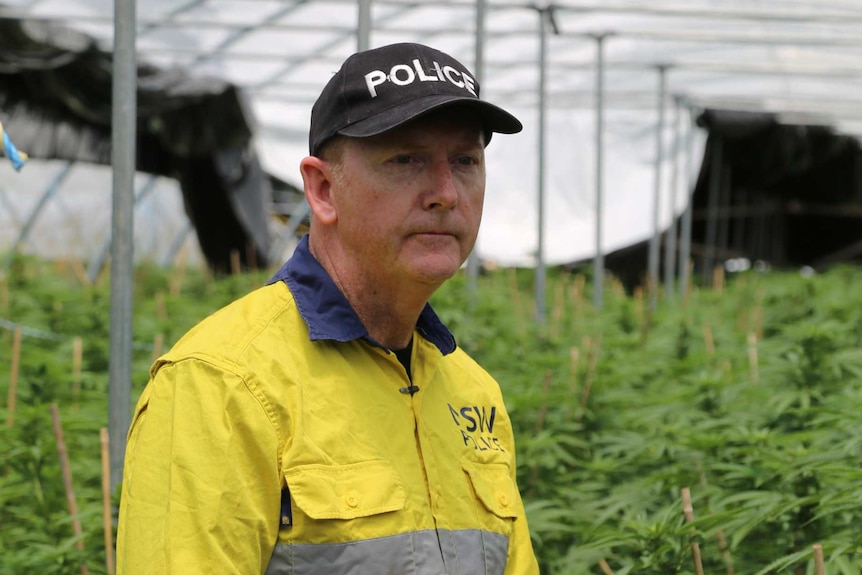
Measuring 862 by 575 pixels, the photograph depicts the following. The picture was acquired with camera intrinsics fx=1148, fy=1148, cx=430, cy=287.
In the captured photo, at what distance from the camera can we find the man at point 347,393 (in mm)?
1542

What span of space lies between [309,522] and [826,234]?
1729 cm

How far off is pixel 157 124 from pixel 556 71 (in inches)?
190

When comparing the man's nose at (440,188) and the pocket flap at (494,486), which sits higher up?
the man's nose at (440,188)

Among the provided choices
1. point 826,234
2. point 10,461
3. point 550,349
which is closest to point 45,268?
point 550,349

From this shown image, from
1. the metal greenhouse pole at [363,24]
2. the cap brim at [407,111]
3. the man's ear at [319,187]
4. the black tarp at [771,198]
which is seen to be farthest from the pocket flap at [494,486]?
the black tarp at [771,198]

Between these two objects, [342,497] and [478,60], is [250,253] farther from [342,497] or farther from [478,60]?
[342,497]

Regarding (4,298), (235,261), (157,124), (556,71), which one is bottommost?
(235,261)

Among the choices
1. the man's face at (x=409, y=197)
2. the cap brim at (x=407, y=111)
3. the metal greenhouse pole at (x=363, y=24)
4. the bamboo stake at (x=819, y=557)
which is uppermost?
the metal greenhouse pole at (x=363, y=24)

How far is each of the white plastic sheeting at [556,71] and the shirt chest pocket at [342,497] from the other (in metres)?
7.00

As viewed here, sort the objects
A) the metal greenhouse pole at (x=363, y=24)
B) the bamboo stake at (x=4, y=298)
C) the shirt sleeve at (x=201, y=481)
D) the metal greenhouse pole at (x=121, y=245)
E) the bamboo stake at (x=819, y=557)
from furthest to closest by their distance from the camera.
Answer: the bamboo stake at (x=4, y=298) < the metal greenhouse pole at (x=363, y=24) < the metal greenhouse pole at (x=121, y=245) < the bamboo stake at (x=819, y=557) < the shirt sleeve at (x=201, y=481)

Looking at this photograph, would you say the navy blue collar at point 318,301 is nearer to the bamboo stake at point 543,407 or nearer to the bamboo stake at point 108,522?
the bamboo stake at point 108,522

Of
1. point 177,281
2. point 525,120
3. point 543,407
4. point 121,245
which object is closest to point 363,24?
point 121,245

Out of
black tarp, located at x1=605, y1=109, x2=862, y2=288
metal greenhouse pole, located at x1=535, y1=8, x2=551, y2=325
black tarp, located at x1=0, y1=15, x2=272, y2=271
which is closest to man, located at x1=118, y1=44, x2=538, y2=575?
metal greenhouse pole, located at x1=535, y1=8, x2=551, y2=325

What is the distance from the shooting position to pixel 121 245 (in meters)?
2.92
